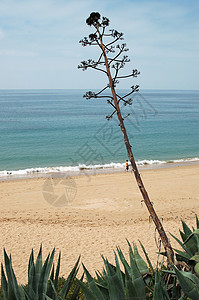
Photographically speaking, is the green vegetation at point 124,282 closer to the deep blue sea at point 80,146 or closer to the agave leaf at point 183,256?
the agave leaf at point 183,256

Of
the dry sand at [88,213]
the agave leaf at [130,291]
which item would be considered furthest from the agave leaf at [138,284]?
the dry sand at [88,213]

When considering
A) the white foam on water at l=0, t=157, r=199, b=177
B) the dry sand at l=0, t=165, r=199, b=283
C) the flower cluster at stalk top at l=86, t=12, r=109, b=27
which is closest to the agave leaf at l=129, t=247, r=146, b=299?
the flower cluster at stalk top at l=86, t=12, r=109, b=27

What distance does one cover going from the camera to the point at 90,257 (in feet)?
28.6

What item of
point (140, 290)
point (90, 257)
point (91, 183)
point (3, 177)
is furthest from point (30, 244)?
point (3, 177)

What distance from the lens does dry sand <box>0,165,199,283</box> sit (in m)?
9.45

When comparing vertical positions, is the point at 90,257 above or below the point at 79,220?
below

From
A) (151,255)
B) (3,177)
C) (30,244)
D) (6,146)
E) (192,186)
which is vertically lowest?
(151,255)

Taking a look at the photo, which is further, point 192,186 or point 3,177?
point 3,177

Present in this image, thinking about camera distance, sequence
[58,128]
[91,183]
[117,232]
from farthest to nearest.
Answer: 1. [58,128]
2. [91,183]
3. [117,232]

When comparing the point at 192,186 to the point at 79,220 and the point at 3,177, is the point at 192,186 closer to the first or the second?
the point at 79,220

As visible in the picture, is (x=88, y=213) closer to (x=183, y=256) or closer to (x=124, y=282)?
(x=183, y=256)

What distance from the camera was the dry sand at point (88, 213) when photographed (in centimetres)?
945

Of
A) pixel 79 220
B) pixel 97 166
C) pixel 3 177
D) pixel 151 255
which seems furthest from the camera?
pixel 97 166

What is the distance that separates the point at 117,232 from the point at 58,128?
132 ft
